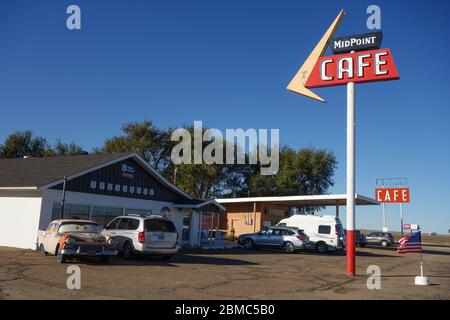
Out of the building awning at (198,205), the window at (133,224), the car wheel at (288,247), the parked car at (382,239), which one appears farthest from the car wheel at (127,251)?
the parked car at (382,239)

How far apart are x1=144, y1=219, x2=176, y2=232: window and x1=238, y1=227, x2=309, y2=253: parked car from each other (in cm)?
1247

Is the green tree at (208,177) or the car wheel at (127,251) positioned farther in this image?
the green tree at (208,177)

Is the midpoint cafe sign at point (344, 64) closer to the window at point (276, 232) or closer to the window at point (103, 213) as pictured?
the window at point (103, 213)

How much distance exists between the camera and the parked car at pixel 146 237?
16906mm

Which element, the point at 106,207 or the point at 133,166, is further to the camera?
the point at 133,166

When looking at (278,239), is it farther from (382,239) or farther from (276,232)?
(382,239)

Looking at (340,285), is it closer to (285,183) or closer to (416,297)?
(416,297)

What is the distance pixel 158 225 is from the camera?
57.4 feet

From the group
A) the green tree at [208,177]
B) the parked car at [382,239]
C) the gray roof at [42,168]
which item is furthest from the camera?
the green tree at [208,177]

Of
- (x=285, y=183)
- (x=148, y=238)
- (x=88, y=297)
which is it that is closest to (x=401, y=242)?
(x=148, y=238)

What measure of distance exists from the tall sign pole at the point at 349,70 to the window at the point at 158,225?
6540mm

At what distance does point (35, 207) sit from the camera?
2016 cm

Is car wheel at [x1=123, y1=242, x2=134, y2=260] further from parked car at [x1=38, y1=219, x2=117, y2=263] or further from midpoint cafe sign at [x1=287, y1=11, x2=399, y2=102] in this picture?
midpoint cafe sign at [x1=287, y1=11, x2=399, y2=102]
